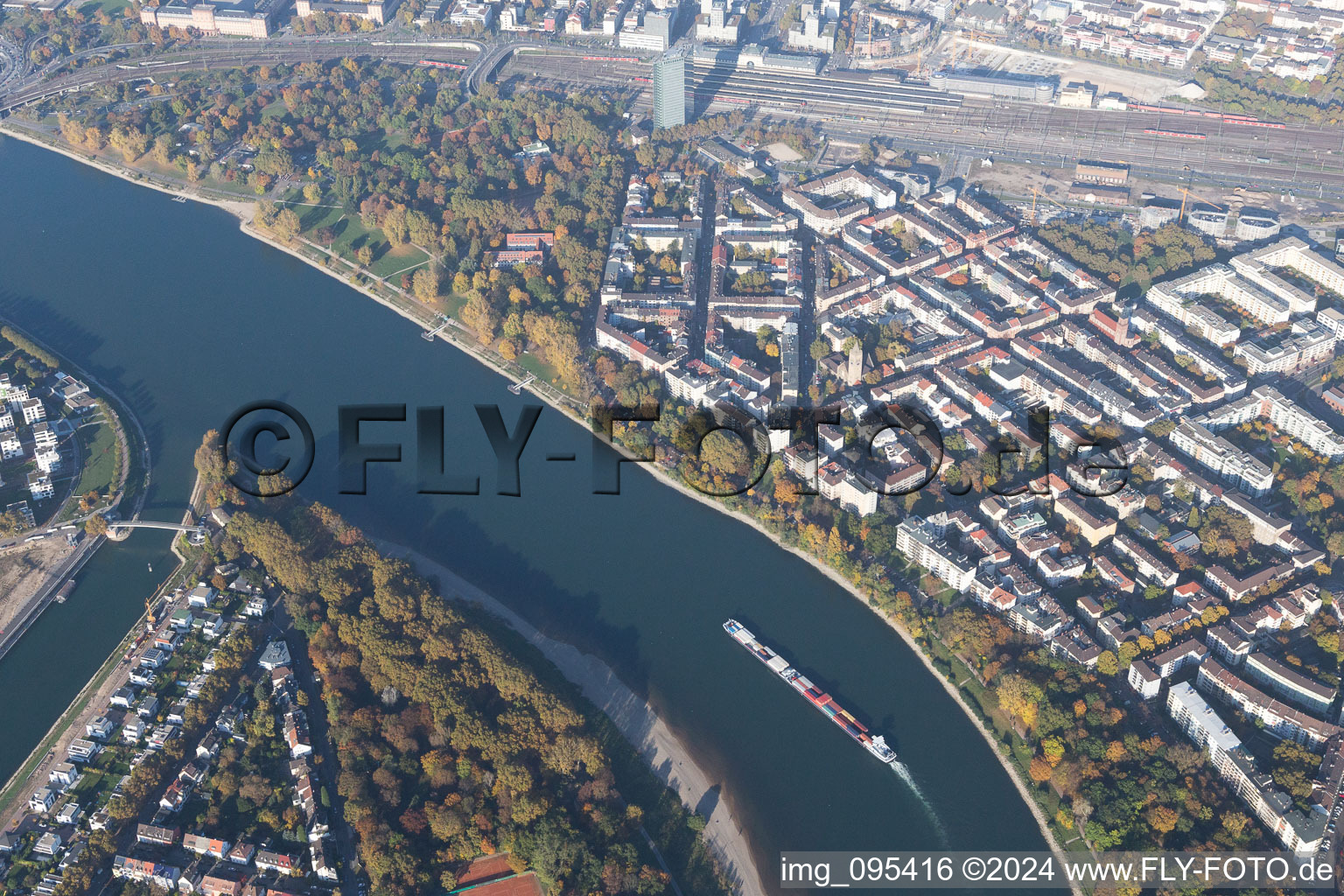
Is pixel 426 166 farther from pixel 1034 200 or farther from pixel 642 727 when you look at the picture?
pixel 642 727

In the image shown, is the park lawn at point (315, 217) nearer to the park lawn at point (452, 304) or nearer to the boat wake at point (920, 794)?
the park lawn at point (452, 304)

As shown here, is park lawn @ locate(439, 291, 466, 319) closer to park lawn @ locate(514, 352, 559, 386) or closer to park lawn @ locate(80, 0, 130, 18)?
park lawn @ locate(514, 352, 559, 386)

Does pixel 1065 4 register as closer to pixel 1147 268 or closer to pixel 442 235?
pixel 1147 268

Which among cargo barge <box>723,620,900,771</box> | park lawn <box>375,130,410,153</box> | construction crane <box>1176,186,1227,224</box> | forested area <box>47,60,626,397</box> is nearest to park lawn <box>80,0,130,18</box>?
forested area <box>47,60,626,397</box>

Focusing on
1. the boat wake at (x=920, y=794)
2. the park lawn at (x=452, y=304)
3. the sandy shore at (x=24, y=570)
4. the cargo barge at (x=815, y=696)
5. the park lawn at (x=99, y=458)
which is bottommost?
the boat wake at (x=920, y=794)

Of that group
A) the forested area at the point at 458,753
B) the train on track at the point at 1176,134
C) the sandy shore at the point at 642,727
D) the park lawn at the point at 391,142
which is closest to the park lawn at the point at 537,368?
the sandy shore at the point at 642,727

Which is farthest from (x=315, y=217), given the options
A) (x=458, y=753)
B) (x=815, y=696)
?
(x=815, y=696)

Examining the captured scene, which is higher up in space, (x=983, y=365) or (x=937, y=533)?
(x=983, y=365)

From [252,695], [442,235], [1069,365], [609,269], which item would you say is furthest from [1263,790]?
[442,235]
